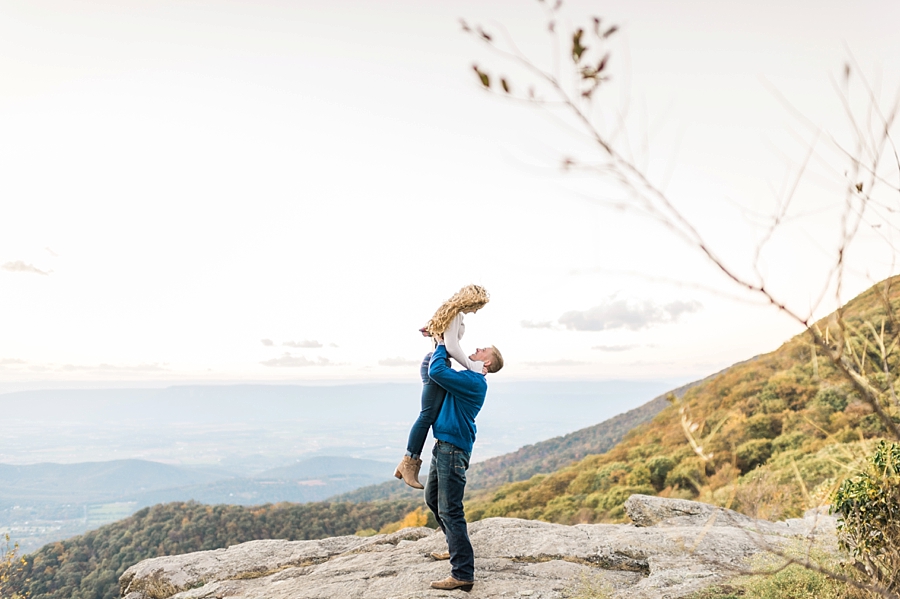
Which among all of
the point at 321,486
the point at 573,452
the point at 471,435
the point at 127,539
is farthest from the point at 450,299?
the point at 321,486

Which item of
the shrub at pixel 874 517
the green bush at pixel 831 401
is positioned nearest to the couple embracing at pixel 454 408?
the shrub at pixel 874 517

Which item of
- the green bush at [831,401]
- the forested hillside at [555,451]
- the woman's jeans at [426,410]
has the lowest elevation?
the forested hillside at [555,451]

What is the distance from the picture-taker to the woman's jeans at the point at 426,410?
4922 millimetres

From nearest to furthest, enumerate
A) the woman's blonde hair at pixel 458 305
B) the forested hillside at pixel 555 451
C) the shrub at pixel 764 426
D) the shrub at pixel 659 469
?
the woman's blonde hair at pixel 458 305 < the shrub at pixel 764 426 < the shrub at pixel 659 469 < the forested hillside at pixel 555 451

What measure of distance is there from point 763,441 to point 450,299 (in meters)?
14.2

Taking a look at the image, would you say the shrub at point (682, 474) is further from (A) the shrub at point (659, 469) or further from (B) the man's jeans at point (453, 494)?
(B) the man's jeans at point (453, 494)

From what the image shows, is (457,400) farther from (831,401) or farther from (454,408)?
(831,401)

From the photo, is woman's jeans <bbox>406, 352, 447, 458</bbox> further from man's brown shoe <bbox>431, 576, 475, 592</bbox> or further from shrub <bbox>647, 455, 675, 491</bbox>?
shrub <bbox>647, 455, 675, 491</bbox>

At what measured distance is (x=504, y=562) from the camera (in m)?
5.92

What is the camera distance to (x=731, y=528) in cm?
703

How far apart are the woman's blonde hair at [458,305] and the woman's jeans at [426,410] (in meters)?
0.38

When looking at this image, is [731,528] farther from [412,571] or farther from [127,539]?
[127,539]

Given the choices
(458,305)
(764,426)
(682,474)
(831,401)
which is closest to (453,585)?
(458,305)

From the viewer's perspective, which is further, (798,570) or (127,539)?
(127,539)
